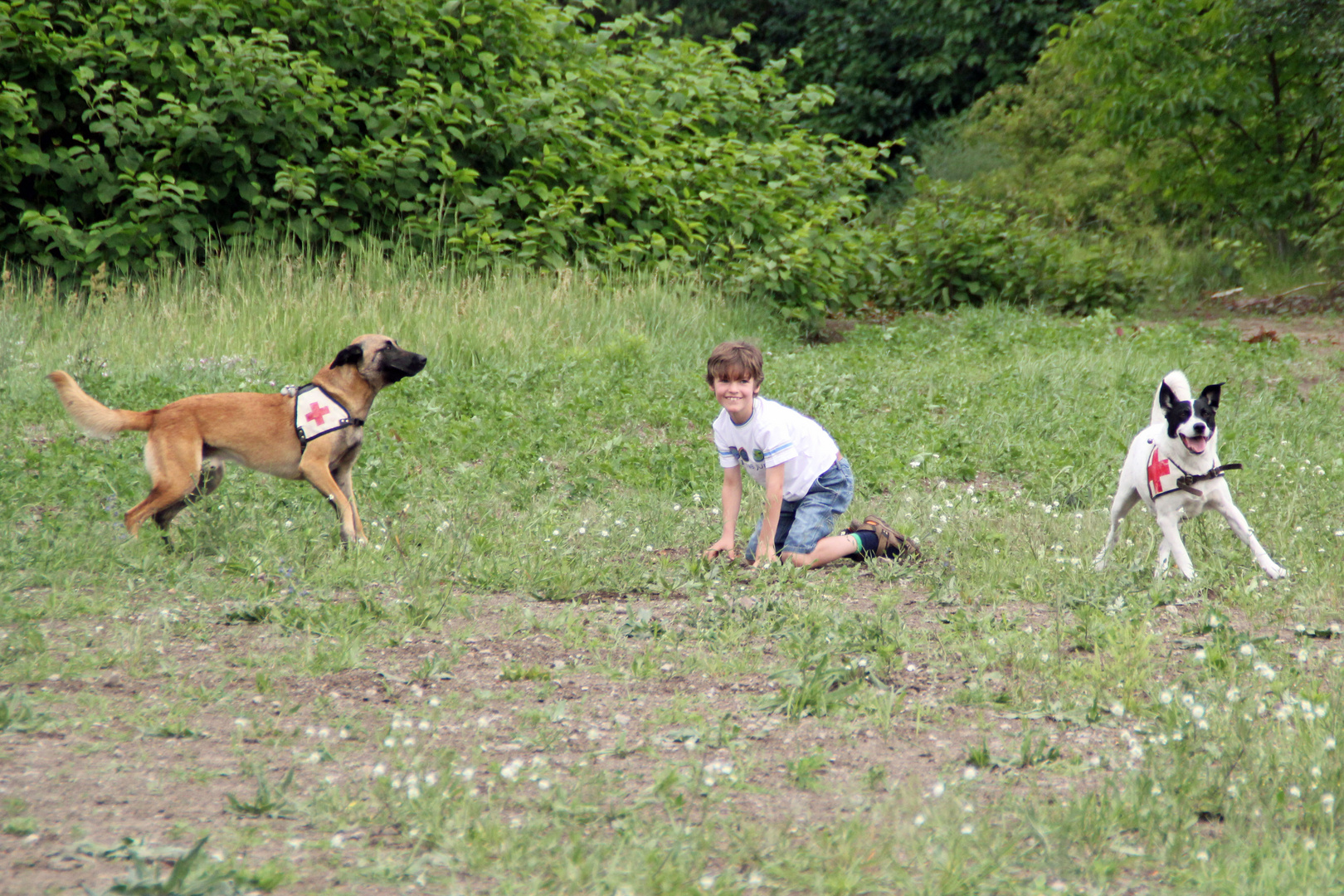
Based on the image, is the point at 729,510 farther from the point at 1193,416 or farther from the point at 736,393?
the point at 1193,416

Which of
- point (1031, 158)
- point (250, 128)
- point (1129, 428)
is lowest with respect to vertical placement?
point (1129, 428)

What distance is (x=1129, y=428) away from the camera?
27.0 ft

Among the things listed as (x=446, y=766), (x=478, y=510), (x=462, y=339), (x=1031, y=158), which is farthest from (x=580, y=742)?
(x=1031, y=158)

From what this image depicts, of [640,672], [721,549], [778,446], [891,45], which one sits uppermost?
[891,45]

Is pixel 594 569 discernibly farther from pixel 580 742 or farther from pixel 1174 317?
pixel 1174 317

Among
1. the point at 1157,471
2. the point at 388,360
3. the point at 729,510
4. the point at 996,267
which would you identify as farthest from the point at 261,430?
the point at 996,267

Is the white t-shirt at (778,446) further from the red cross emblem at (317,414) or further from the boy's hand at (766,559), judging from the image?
the red cross emblem at (317,414)

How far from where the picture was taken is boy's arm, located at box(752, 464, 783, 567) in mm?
5219

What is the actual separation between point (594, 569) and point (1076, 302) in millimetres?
11974

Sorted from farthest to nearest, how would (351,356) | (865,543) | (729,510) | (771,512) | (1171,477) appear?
(351,356)
(865,543)
(729,510)
(771,512)
(1171,477)

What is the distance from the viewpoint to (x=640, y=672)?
3.95 m

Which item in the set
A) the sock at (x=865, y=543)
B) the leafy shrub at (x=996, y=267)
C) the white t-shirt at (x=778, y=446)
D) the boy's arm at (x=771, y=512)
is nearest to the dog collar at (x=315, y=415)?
the white t-shirt at (x=778, y=446)

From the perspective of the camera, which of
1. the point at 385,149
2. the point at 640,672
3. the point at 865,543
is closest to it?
the point at 640,672

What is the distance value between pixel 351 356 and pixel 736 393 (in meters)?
2.01
